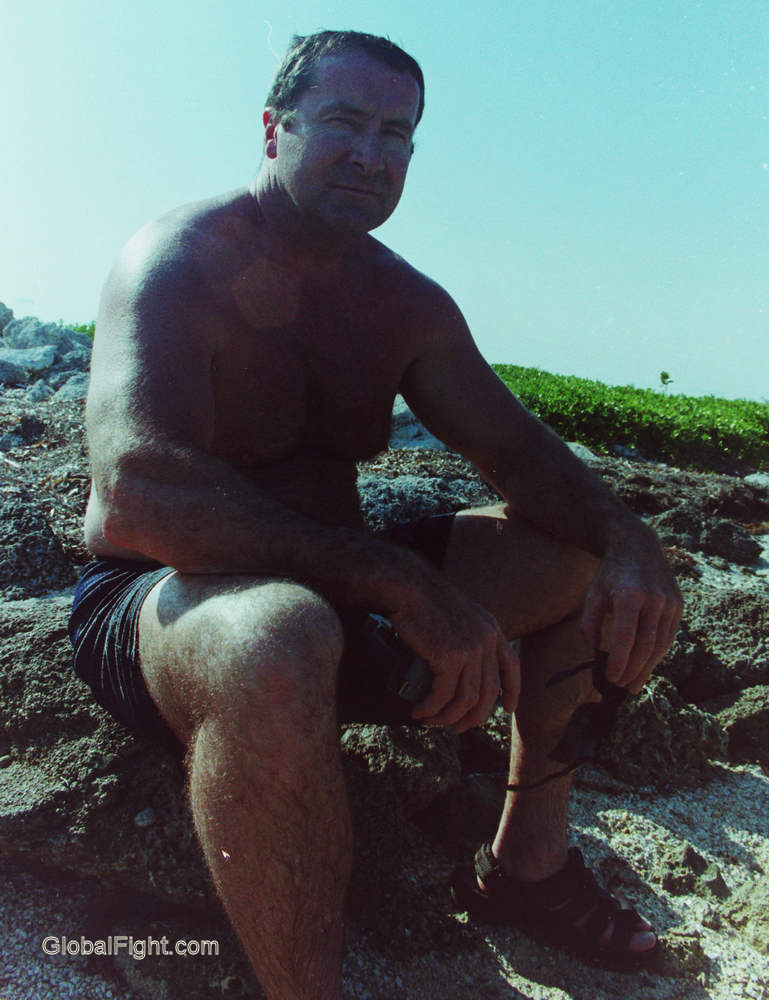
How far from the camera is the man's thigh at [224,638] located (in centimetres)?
138

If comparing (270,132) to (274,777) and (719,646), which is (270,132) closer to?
(274,777)

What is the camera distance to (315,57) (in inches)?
87.7

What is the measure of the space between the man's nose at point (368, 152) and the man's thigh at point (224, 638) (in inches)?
45.6

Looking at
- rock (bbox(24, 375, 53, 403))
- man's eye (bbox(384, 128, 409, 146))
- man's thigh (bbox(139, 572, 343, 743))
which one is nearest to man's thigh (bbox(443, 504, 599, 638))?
man's thigh (bbox(139, 572, 343, 743))

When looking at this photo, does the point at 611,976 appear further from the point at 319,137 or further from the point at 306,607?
the point at 319,137

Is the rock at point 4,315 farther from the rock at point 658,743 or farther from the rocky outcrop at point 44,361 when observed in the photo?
the rock at point 658,743

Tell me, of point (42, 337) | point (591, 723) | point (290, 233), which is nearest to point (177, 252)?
point (290, 233)

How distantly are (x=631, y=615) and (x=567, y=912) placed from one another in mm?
797

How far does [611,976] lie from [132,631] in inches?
56.5

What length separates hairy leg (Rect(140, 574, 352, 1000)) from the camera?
4.51 feet

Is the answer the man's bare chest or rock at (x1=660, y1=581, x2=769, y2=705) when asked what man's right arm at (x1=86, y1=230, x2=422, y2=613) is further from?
rock at (x1=660, y1=581, x2=769, y2=705)

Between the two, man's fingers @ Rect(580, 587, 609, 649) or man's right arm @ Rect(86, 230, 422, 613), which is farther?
man's fingers @ Rect(580, 587, 609, 649)

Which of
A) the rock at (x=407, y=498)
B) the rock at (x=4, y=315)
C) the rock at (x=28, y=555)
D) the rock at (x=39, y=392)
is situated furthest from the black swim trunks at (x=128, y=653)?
the rock at (x=4, y=315)

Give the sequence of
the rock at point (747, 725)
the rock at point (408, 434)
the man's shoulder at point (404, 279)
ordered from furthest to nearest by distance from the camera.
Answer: the rock at point (408, 434)
the rock at point (747, 725)
the man's shoulder at point (404, 279)
